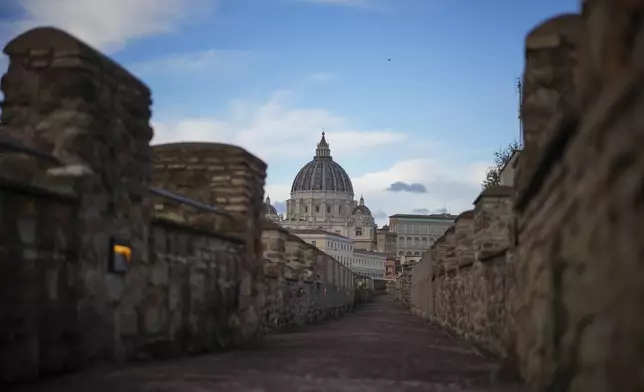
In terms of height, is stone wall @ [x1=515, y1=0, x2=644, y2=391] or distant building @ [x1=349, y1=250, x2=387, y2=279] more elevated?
distant building @ [x1=349, y1=250, x2=387, y2=279]

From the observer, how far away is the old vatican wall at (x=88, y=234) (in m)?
5.25

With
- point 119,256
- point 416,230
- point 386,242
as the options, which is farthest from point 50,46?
point 386,242

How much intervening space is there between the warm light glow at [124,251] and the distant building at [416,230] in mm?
119577

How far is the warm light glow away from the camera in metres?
6.58

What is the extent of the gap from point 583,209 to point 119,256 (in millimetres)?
4218

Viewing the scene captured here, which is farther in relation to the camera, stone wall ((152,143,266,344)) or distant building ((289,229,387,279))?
distant building ((289,229,387,279))

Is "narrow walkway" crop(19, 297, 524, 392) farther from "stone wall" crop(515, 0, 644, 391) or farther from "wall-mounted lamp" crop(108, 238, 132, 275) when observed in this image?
"stone wall" crop(515, 0, 644, 391)

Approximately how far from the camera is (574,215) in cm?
365

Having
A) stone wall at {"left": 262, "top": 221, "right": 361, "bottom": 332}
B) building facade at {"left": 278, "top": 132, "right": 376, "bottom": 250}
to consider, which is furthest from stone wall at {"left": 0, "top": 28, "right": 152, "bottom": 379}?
building facade at {"left": 278, "top": 132, "right": 376, "bottom": 250}

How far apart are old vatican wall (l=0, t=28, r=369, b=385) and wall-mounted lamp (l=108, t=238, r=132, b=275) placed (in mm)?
24

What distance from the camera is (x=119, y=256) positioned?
661 cm

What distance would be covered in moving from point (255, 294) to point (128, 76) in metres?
4.63

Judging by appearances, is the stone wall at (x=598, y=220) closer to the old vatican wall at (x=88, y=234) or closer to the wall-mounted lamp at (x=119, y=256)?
the old vatican wall at (x=88, y=234)

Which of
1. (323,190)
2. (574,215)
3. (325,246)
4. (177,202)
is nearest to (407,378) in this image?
(574,215)
